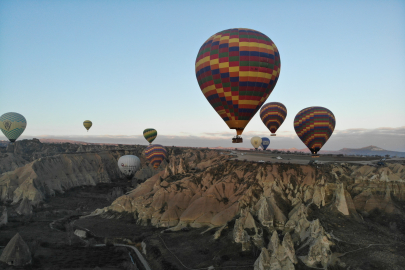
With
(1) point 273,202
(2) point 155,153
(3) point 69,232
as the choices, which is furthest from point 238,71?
(2) point 155,153

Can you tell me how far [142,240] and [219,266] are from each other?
652 inches

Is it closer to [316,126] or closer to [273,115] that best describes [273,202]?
[316,126]

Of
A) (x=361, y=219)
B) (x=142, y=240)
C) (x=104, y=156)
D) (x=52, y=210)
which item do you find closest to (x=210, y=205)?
(x=142, y=240)

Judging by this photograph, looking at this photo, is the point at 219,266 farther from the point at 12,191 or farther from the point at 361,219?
the point at 12,191

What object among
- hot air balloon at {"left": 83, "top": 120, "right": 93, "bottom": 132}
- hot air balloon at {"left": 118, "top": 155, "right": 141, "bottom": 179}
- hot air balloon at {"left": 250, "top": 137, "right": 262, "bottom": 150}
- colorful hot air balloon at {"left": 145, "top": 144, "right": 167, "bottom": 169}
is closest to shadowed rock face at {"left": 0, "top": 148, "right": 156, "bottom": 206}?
hot air balloon at {"left": 118, "top": 155, "right": 141, "bottom": 179}

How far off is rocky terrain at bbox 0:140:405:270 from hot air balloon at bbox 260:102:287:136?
18363 mm

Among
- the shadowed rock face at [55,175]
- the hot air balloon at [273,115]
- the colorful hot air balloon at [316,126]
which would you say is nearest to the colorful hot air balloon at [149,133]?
the shadowed rock face at [55,175]

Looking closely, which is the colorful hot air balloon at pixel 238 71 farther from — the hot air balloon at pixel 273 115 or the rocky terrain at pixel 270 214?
the hot air balloon at pixel 273 115

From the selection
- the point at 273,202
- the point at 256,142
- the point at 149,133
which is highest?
the point at 149,133

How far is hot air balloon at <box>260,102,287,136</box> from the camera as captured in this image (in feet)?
241

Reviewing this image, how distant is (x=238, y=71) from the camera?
36.5 meters

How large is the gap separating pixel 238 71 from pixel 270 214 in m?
21.2

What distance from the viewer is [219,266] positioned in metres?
34.6

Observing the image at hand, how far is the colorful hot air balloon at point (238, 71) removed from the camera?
36469 mm
